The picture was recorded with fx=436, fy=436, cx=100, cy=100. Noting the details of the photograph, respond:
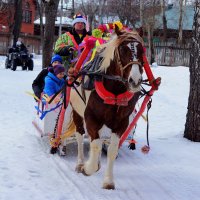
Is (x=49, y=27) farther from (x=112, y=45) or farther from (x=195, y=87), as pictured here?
(x=112, y=45)

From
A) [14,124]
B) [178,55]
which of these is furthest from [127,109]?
[178,55]

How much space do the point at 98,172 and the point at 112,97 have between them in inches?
50.9

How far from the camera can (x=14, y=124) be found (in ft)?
25.7

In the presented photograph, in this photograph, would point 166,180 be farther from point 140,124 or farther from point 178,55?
point 178,55

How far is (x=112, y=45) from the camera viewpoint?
4.34 m

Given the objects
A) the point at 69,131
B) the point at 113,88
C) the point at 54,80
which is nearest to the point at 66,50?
the point at 54,80

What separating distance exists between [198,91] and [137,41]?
332 cm

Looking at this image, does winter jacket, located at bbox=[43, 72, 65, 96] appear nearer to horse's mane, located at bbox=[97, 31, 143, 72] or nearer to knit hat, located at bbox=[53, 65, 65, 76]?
knit hat, located at bbox=[53, 65, 65, 76]

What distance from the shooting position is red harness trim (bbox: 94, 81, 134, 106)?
14.5ft

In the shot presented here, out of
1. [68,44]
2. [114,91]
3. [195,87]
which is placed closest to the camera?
[114,91]

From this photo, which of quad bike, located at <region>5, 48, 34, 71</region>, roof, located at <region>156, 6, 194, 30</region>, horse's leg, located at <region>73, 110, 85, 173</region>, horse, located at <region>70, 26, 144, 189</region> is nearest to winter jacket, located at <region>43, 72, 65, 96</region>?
horse's leg, located at <region>73, 110, 85, 173</region>

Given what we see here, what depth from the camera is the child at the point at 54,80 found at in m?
6.31

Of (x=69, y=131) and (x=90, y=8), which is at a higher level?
(x=90, y=8)

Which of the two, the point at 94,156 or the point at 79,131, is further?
the point at 79,131
